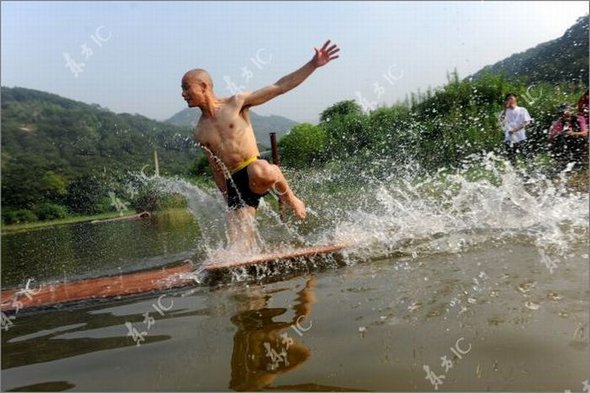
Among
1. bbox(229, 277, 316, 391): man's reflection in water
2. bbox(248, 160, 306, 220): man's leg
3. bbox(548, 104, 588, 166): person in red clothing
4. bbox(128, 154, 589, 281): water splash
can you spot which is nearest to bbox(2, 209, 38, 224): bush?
bbox(128, 154, 589, 281): water splash

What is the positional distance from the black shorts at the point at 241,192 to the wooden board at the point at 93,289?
758 mm

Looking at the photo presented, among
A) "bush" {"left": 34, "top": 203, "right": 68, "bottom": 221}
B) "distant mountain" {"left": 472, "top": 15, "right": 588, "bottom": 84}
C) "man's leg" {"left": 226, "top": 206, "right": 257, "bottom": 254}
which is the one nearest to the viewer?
"man's leg" {"left": 226, "top": 206, "right": 257, "bottom": 254}

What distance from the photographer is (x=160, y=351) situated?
2551mm

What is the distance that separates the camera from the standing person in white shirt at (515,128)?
9.17 m

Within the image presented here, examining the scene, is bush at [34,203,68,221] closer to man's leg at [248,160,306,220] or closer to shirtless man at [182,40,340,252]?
shirtless man at [182,40,340,252]

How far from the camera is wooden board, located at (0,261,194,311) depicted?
391 cm

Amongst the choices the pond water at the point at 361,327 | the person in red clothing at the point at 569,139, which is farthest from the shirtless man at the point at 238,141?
the person in red clothing at the point at 569,139

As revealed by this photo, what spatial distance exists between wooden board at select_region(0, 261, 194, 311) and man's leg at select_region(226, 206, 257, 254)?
486 mm

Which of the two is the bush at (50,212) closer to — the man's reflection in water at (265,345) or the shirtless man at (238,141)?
the shirtless man at (238,141)

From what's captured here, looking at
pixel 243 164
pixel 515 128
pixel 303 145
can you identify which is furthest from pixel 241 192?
Result: pixel 303 145

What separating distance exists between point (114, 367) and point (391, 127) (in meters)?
19.5

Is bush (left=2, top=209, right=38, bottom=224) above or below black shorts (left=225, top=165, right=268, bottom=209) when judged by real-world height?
below

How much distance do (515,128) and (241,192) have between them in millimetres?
6416

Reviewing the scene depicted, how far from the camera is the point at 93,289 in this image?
4.21m
